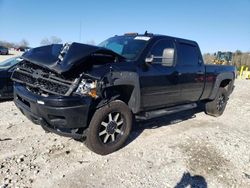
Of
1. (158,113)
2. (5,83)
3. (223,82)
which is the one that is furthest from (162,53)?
(5,83)

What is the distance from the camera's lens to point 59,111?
345cm

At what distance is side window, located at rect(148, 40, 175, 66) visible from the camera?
467 cm

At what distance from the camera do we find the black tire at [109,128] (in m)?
3.79

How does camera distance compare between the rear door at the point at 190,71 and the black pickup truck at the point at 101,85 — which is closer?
the black pickup truck at the point at 101,85

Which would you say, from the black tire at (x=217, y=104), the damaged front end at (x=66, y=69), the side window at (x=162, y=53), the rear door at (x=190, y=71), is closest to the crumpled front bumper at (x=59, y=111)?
the damaged front end at (x=66, y=69)

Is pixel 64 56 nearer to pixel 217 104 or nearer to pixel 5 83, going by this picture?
pixel 5 83

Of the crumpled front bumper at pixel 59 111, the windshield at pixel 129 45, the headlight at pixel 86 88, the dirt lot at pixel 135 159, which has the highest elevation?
the windshield at pixel 129 45

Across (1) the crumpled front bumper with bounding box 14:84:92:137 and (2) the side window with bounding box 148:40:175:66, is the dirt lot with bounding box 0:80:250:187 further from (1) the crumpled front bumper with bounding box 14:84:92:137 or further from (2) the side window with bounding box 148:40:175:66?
(2) the side window with bounding box 148:40:175:66

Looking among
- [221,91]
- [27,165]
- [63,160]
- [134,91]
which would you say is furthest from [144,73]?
[221,91]

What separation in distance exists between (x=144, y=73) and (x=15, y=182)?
261cm

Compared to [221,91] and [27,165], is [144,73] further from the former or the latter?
[221,91]

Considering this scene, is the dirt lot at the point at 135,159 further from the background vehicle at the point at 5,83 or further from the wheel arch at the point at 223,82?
the wheel arch at the point at 223,82

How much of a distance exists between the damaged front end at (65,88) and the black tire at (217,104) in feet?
13.8

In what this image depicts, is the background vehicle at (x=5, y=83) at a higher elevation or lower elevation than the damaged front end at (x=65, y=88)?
lower
